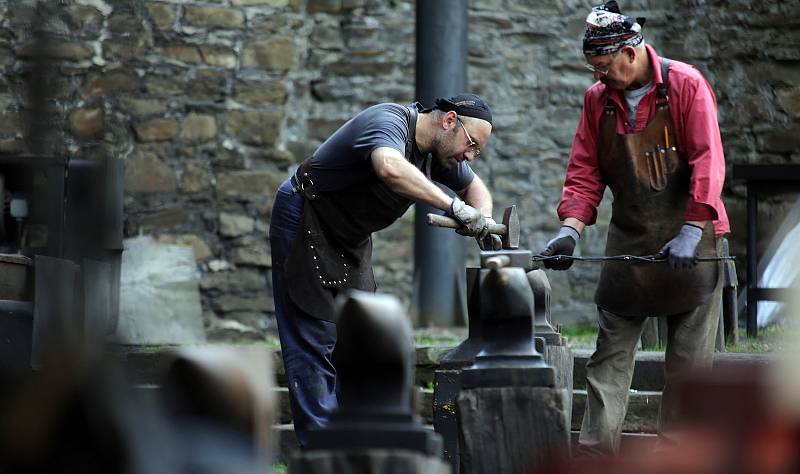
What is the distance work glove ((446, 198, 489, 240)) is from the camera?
468 cm

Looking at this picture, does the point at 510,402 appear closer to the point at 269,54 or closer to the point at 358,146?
the point at 358,146

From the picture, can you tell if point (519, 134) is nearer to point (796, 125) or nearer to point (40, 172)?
point (796, 125)

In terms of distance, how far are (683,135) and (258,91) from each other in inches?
180

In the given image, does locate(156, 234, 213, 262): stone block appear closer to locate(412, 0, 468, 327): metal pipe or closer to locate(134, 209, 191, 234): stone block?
locate(134, 209, 191, 234): stone block

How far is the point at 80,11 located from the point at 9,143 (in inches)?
43.4

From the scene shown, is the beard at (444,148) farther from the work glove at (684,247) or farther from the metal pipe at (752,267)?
the metal pipe at (752,267)

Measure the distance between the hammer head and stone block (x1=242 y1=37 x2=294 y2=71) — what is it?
4450mm

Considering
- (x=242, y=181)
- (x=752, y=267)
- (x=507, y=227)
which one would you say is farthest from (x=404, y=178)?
(x=242, y=181)

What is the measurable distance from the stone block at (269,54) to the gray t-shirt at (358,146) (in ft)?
13.2

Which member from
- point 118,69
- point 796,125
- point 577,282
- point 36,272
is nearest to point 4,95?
point 118,69

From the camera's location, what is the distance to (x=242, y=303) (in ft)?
29.0

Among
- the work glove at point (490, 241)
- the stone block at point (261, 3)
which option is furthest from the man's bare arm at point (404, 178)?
the stone block at point (261, 3)

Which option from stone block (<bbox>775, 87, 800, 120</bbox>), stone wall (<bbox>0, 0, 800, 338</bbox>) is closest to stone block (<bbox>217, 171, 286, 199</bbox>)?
stone wall (<bbox>0, 0, 800, 338</bbox>)

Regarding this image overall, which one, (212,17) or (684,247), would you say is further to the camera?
(212,17)
